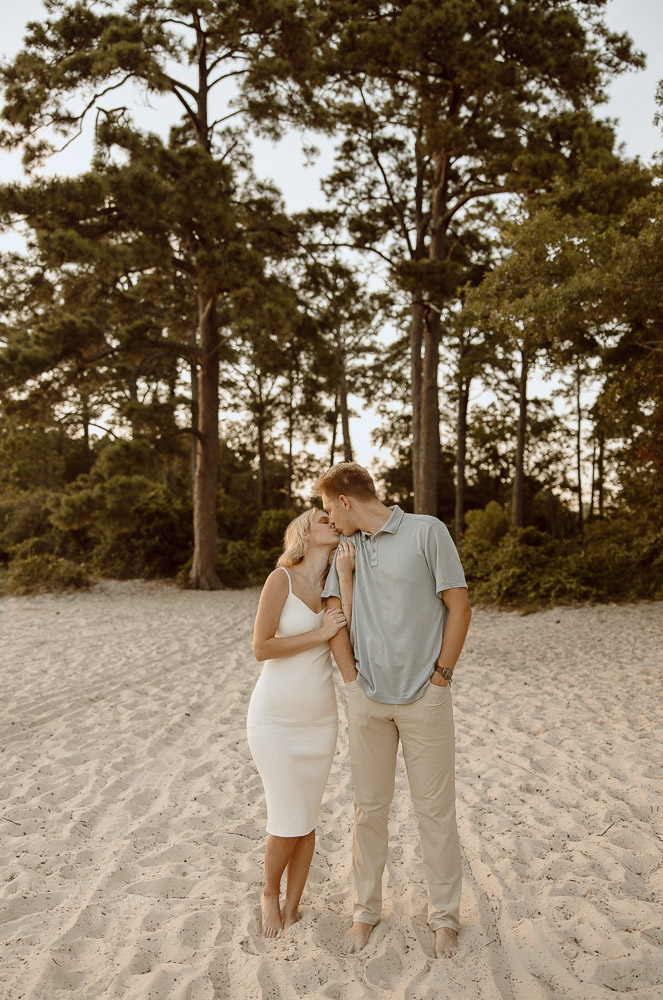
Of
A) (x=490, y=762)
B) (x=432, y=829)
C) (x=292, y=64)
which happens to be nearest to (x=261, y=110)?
(x=292, y=64)

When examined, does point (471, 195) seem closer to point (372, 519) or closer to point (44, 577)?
point (44, 577)

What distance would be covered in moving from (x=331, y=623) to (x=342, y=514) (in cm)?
43

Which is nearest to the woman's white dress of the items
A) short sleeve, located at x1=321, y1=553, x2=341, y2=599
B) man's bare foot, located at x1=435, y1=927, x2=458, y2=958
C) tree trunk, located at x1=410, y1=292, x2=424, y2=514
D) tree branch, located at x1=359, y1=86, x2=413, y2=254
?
short sleeve, located at x1=321, y1=553, x2=341, y2=599

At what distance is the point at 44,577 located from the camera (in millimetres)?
15727

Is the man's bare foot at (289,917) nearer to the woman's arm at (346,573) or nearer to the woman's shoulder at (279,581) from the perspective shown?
the woman's arm at (346,573)

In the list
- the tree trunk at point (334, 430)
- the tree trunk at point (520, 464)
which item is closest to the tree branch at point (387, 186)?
the tree trunk at point (520, 464)

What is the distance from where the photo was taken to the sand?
2648 mm

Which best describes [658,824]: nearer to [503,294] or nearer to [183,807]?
[183,807]

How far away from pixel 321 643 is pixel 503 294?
26.8ft

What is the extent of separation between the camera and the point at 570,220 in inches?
358

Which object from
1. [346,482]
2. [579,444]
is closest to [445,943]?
[346,482]

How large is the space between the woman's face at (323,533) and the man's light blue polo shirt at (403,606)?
20 cm

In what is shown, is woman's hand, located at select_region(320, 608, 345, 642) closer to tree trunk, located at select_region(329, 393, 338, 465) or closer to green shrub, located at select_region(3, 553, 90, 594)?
green shrub, located at select_region(3, 553, 90, 594)

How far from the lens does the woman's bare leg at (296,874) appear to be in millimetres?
2969
